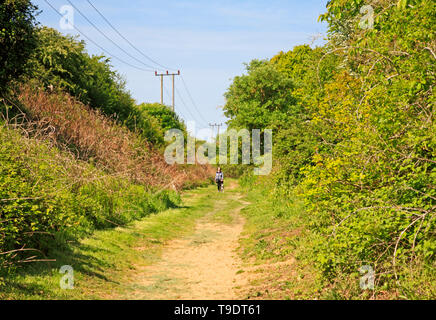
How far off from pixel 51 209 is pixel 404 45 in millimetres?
7141

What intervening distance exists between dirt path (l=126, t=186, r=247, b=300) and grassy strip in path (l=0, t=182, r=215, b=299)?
43 centimetres

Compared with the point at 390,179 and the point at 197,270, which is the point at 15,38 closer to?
the point at 197,270

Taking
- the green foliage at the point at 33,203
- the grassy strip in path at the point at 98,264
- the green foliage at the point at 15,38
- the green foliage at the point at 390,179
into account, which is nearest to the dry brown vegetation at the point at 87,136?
the green foliage at the point at 15,38

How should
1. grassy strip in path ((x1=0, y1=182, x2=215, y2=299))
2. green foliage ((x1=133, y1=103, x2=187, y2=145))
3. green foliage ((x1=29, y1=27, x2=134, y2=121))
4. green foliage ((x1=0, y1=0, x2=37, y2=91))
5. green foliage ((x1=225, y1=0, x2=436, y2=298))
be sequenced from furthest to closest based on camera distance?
green foliage ((x1=133, y1=103, x2=187, y2=145)), green foliage ((x1=29, y1=27, x2=134, y2=121)), green foliage ((x1=0, y1=0, x2=37, y2=91)), grassy strip in path ((x1=0, y1=182, x2=215, y2=299)), green foliage ((x1=225, y1=0, x2=436, y2=298))

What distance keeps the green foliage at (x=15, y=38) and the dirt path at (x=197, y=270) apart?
10.6 m

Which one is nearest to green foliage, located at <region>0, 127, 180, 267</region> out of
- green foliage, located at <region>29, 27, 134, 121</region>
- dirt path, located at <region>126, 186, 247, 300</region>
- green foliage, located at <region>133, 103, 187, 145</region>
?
dirt path, located at <region>126, 186, 247, 300</region>

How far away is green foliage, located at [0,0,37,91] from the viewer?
17.2 m

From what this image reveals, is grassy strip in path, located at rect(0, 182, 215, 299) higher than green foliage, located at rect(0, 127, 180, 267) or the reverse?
the reverse

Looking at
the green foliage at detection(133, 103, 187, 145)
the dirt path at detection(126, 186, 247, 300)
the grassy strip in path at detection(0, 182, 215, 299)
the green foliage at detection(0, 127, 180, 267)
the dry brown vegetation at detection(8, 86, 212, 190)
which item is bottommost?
the dirt path at detection(126, 186, 247, 300)

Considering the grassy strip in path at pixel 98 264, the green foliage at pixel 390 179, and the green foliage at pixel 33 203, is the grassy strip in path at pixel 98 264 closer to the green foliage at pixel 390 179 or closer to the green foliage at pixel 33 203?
the green foliage at pixel 33 203

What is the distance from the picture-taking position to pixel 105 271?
9.00 meters

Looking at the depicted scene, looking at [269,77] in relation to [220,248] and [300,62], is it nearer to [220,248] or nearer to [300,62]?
[300,62]

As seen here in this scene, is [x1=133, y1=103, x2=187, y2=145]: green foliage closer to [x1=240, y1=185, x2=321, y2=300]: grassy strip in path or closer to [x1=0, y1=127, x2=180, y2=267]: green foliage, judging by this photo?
[x1=240, y1=185, x2=321, y2=300]: grassy strip in path
